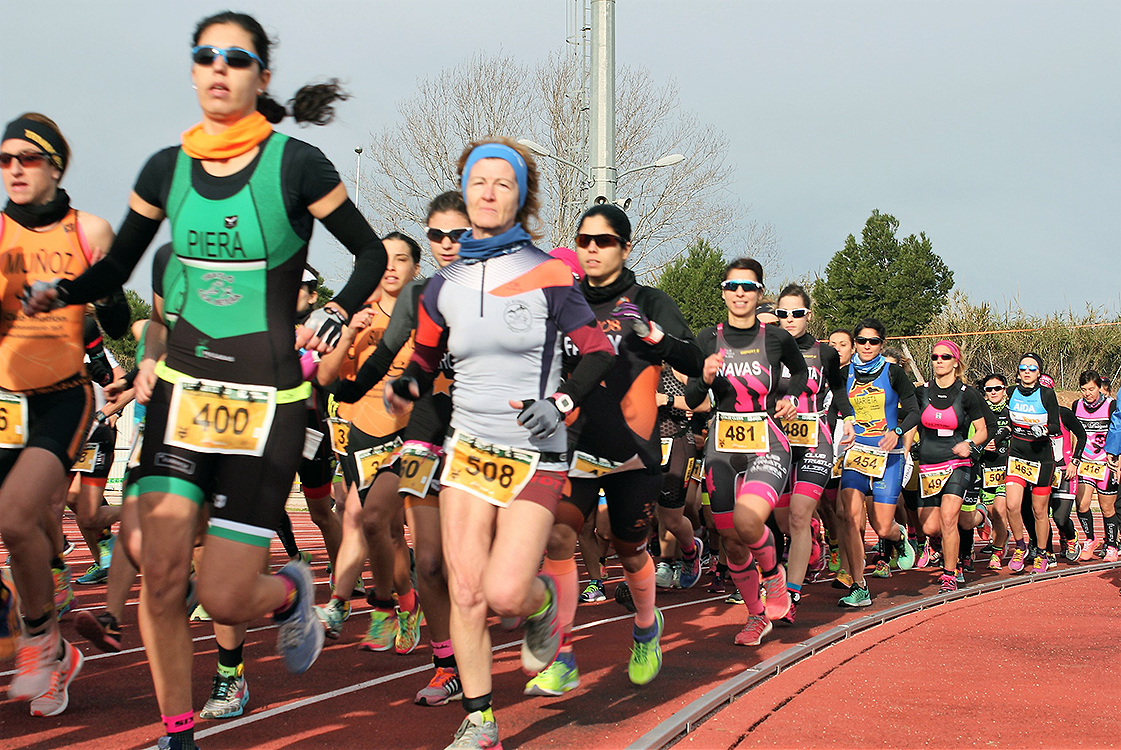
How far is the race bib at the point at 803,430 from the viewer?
28.0 ft

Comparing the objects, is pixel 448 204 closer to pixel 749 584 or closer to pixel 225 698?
pixel 225 698

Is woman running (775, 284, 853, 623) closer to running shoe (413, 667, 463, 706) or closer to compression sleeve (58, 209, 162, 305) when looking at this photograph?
running shoe (413, 667, 463, 706)

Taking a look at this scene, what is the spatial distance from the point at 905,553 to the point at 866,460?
2.85 meters

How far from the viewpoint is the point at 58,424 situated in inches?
193

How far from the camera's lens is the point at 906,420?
10758mm

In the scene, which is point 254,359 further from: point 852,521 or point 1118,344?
point 1118,344

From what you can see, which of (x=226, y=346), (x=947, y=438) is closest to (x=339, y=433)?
(x=226, y=346)

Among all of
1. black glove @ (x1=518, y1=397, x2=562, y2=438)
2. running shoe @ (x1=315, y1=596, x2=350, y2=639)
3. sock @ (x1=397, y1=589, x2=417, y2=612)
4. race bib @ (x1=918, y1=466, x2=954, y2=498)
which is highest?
black glove @ (x1=518, y1=397, x2=562, y2=438)

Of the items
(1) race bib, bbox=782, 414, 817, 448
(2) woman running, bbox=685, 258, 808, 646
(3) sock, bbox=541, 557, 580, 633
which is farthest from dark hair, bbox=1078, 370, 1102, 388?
(3) sock, bbox=541, 557, 580, 633

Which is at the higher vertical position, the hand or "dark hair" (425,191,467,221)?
"dark hair" (425,191,467,221)

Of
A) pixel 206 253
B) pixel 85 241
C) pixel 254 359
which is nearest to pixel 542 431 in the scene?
pixel 254 359

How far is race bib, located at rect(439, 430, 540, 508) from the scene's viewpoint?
14.0ft

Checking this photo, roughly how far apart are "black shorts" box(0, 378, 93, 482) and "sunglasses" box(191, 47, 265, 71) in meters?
1.87

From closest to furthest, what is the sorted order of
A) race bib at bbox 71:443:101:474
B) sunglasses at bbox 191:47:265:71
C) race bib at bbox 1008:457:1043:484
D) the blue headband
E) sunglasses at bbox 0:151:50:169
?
1. sunglasses at bbox 191:47:265:71
2. the blue headband
3. sunglasses at bbox 0:151:50:169
4. race bib at bbox 71:443:101:474
5. race bib at bbox 1008:457:1043:484
